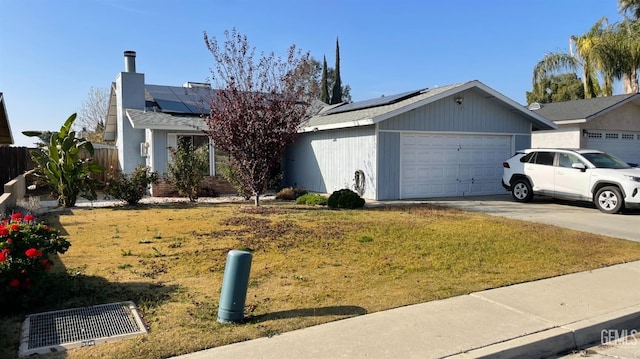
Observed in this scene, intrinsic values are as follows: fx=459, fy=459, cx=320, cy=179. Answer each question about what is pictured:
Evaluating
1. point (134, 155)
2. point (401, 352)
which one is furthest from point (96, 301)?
point (134, 155)

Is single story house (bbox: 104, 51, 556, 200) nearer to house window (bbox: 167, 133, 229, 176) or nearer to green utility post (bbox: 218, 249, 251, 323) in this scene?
house window (bbox: 167, 133, 229, 176)

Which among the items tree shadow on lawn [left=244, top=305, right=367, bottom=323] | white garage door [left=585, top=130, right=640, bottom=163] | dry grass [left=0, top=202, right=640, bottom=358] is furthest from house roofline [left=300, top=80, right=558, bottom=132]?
tree shadow on lawn [left=244, top=305, right=367, bottom=323]

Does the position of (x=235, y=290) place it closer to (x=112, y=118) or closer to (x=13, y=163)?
(x=13, y=163)

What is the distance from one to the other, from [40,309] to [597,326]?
565 centimetres

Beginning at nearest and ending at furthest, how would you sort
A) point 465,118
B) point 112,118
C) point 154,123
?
point 465,118, point 154,123, point 112,118

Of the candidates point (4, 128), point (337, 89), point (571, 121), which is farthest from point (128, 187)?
point (337, 89)

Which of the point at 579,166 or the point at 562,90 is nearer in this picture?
the point at 579,166

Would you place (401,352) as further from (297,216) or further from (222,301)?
(297,216)

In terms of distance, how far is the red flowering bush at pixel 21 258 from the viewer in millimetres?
4461

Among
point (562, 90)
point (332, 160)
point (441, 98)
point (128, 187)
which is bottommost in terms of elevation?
point (128, 187)

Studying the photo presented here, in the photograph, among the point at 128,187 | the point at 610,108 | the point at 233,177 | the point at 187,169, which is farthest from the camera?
the point at 610,108

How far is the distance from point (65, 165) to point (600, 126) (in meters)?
20.7

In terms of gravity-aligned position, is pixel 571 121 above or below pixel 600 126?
above

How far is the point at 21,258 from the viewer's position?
15.1 ft
